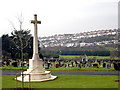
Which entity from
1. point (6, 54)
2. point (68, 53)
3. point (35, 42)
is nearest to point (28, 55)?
point (6, 54)

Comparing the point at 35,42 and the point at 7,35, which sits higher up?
the point at 7,35

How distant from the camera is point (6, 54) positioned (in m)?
50.1

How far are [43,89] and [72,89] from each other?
1689 millimetres

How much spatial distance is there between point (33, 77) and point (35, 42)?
2937mm

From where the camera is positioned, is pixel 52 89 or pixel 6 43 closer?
pixel 52 89

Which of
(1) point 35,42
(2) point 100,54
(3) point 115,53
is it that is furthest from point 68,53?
(1) point 35,42

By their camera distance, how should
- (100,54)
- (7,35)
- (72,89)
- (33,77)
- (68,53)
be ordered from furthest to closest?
(68,53), (100,54), (7,35), (33,77), (72,89)

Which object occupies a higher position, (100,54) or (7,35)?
(7,35)

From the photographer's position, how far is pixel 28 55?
5066cm

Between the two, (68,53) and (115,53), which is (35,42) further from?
(68,53)

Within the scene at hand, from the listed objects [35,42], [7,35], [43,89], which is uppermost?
[7,35]

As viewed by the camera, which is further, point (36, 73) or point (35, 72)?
point (35, 72)

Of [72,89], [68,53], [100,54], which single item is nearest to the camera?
[72,89]

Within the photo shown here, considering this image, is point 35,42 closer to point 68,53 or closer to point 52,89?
point 52,89
